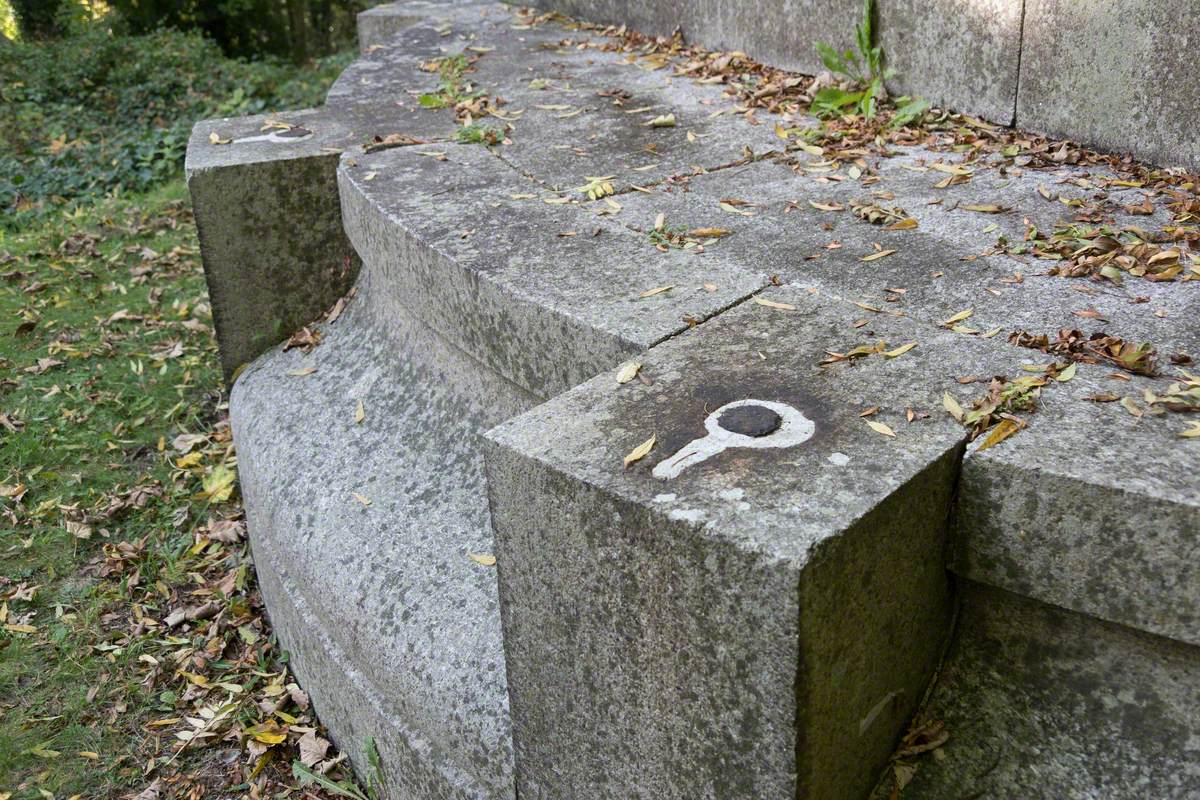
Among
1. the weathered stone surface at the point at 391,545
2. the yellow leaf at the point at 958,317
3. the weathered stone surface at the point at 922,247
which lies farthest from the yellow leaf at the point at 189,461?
the yellow leaf at the point at 958,317

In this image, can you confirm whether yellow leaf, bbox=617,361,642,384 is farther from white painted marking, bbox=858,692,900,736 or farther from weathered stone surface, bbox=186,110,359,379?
weathered stone surface, bbox=186,110,359,379

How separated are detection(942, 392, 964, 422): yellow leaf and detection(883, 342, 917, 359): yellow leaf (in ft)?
0.64

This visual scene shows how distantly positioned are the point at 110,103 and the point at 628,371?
8712 millimetres

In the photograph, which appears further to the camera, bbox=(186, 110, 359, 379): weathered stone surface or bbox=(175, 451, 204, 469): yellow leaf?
bbox=(175, 451, 204, 469): yellow leaf

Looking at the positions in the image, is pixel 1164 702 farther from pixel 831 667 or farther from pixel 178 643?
pixel 178 643

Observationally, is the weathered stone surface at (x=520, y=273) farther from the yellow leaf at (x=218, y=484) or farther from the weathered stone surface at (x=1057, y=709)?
the yellow leaf at (x=218, y=484)

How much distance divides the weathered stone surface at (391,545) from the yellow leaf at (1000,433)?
1122mm

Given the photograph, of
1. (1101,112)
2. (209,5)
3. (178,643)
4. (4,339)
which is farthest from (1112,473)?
(209,5)

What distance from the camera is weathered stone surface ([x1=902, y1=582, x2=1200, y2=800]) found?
1.77 m

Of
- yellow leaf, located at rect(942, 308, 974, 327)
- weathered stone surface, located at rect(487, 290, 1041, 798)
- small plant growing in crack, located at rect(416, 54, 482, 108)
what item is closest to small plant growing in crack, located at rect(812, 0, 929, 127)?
small plant growing in crack, located at rect(416, 54, 482, 108)

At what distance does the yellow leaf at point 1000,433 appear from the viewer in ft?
5.90

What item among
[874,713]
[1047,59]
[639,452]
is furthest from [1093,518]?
[1047,59]

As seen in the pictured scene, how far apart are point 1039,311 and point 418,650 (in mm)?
1539

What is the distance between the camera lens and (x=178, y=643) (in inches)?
128
